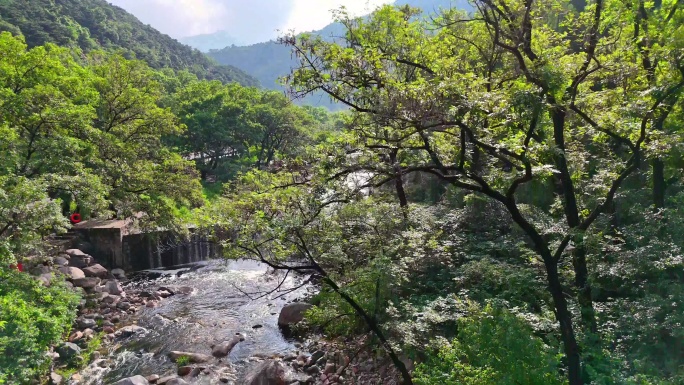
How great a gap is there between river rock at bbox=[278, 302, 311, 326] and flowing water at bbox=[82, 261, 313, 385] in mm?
390

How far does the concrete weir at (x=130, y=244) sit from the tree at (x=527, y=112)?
1431 cm

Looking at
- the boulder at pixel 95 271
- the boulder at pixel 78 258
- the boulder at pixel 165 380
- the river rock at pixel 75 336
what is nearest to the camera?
the boulder at pixel 165 380

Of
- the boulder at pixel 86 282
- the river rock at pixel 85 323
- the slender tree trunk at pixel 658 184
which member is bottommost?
the river rock at pixel 85 323

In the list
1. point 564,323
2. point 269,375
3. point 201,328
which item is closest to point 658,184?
point 564,323

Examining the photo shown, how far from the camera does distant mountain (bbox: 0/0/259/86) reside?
49438mm

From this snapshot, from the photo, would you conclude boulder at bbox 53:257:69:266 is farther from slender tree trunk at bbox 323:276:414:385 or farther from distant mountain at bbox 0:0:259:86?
distant mountain at bbox 0:0:259:86

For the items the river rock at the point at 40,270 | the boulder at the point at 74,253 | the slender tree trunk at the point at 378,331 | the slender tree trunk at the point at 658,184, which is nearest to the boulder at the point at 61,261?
the boulder at the point at 74,253

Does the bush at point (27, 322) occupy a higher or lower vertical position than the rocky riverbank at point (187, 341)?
higher

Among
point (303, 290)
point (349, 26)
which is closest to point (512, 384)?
point (349, 26)

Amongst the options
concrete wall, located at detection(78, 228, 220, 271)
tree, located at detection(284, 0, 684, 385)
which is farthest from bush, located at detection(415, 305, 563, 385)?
concrete wall, located at detection(78, 228, 220, 271)

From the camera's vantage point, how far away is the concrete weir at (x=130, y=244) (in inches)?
822

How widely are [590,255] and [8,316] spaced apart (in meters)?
11.2

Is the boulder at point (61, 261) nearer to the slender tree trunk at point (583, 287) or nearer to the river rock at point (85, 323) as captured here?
the river rock at point (85, 323)

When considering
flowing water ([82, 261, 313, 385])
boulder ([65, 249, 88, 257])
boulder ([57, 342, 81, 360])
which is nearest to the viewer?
boulder ([57, 342, 81, 360])
